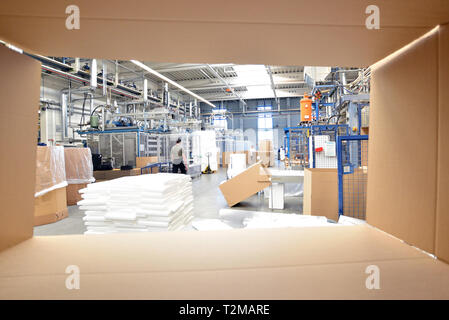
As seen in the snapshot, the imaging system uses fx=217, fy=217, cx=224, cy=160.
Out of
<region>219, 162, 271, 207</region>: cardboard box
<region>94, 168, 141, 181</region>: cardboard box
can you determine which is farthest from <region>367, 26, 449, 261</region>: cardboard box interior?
<region>94, 168, 141, 181</region>: cardboard box

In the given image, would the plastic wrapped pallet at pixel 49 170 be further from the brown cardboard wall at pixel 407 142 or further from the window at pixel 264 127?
the window at pixel 264 127

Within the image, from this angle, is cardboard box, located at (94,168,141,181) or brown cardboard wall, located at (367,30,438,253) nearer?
brown cardboard wall, located at (367,30,438,253)

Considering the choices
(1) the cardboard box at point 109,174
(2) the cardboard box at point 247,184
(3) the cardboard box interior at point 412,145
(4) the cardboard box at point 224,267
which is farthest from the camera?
(1) the cardboard box at point 109,174

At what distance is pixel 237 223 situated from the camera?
2838 mm

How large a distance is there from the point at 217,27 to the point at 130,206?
1.25m

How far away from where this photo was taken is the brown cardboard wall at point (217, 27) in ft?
1.26

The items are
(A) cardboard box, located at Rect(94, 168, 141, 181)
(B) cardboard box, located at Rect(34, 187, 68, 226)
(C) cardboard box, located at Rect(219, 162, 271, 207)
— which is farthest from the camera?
(A) cardboard box, located at Rect(94, 168, 141, 181)

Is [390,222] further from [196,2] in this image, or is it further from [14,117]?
[14,117]

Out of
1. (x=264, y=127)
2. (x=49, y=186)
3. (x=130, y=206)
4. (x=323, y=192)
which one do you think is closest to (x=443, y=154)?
(x=130, y=206)

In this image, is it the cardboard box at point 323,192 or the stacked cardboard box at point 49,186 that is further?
the stacked cardboard box at point 49,186

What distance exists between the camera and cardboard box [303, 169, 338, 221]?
2723 millimetres

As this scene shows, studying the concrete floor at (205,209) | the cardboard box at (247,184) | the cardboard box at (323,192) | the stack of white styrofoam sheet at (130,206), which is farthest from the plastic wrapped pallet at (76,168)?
the cardboard box at (323,192)

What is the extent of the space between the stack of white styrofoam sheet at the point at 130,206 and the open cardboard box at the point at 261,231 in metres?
0.75

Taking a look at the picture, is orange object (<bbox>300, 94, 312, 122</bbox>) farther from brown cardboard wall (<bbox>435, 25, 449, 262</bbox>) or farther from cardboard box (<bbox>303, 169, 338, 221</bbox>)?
brown cardboard wall (<bbox>435, 25, 449, 262</bbox>)
